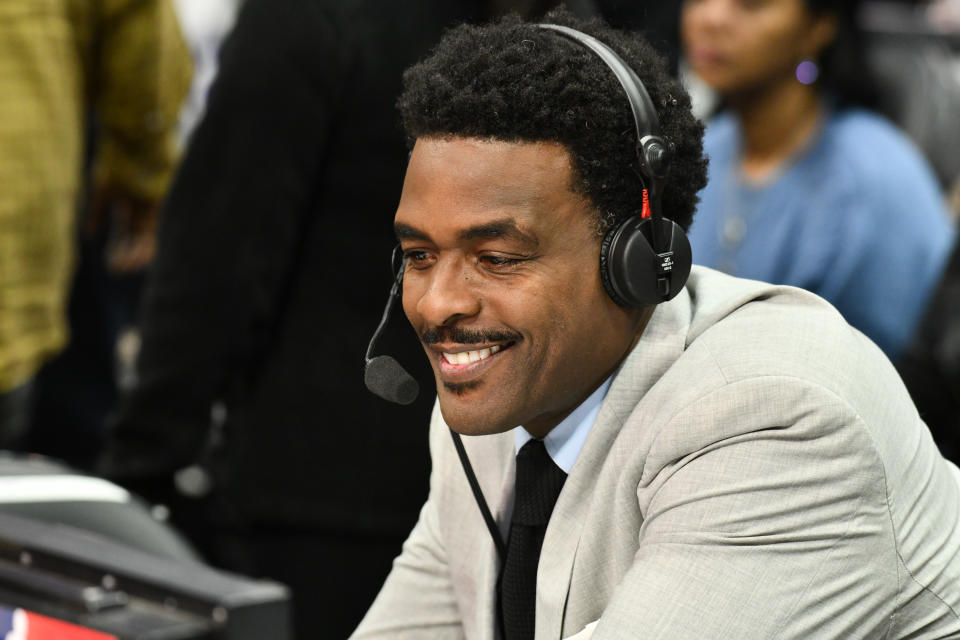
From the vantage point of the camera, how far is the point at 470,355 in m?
1.43

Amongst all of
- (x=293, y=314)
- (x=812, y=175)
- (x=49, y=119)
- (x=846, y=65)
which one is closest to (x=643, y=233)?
(x=293, y=314)

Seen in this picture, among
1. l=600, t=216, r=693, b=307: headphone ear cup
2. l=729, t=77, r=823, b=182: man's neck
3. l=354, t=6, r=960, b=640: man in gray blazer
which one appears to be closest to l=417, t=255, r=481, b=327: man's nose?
l=354, t=6, r=960, b=640: man in gray blazer

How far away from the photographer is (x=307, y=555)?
2.50 metres

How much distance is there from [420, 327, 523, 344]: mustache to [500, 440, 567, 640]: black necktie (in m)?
0.17

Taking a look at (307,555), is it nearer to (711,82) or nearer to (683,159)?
(683,159)

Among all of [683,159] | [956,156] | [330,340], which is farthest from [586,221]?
[956,156]

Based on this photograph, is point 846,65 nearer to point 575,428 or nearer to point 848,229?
point 848,229

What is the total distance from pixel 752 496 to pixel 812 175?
2.28 meters

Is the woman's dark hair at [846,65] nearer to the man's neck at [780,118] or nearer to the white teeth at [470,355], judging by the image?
the man's neck at [780,118]

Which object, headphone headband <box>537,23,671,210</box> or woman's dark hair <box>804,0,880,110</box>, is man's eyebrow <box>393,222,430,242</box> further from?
woman's dark hair <box>804,0,880,110</box>

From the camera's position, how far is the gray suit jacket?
4.11 feet

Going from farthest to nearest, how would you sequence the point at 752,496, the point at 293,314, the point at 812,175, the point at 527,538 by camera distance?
the point at 812,175, the point at 293,314, the point at 527,538, the point at 752,496

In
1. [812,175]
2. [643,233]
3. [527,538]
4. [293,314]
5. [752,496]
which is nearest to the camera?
[752,496]

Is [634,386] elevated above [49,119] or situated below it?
below
